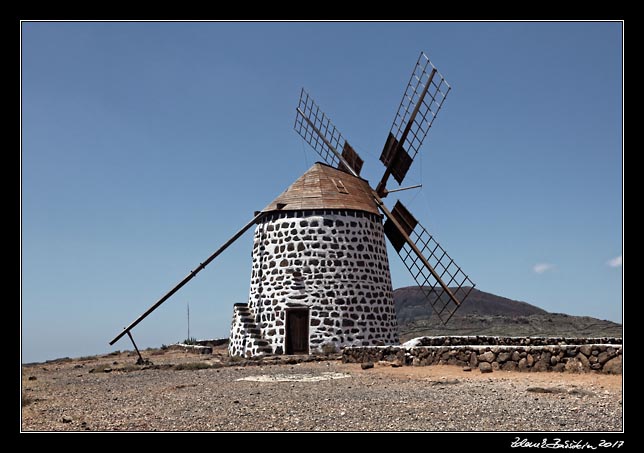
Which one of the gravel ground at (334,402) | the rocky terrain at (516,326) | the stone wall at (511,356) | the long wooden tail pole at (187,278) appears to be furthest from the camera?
the rocky terrain at (516,326)

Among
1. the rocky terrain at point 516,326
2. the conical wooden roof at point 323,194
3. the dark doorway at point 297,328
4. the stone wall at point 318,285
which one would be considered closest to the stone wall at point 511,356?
the stone wall at point 318,285

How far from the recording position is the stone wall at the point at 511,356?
42.2ft

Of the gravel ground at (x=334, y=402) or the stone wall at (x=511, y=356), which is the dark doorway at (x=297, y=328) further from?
the gravel ground at (x=334, y=402)

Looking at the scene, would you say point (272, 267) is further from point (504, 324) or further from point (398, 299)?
point (398, 299)

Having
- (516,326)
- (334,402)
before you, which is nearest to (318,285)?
(334,402)

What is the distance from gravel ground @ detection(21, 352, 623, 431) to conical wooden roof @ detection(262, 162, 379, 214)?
26.6ft

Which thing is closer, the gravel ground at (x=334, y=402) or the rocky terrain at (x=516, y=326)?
the gravel ground at (x=334, y=402)

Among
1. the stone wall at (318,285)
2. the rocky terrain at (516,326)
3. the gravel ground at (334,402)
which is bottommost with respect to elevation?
the rocky terrain at (516,326)

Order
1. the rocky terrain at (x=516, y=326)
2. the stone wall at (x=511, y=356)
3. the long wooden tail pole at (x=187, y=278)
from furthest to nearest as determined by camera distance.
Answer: the rocky terrain at (x=516, y=326) < the long wooden tail pole at (x=187, y=278) < the stone wall at (x=511, y=356)

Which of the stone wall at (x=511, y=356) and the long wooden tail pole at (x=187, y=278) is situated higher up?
the long wooden tail pole at (x=187, y=278)

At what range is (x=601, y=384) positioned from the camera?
37.3 feet

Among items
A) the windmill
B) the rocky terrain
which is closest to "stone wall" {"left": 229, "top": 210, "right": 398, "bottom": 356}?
the windmill

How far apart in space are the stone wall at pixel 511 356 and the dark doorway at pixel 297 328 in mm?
3117

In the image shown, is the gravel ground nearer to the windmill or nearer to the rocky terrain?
the windmill
